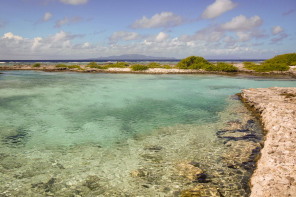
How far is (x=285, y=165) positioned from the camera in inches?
207

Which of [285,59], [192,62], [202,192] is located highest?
[285,59]

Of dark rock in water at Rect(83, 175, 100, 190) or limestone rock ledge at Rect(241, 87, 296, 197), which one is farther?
dark rock in water at Rect(83, 175, 100, 190)

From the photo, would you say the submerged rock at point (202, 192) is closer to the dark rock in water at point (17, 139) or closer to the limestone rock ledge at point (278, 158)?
the limestone rock ledge at point (278, 158)

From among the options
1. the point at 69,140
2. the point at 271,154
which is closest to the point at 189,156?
the point at 271,154

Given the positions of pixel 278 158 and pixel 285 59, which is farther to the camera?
pixel 285 59

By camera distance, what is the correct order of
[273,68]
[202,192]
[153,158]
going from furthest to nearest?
[273,68], [153,158], [202,192]

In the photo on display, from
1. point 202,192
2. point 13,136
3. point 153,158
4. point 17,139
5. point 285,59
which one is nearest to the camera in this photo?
point 202,192

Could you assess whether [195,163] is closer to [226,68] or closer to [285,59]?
[226,68]

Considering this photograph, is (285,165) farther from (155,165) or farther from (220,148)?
(155,165)

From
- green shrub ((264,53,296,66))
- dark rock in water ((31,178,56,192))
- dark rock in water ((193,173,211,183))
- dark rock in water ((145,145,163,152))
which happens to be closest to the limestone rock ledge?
dark rock in water ((193,173,211,183))

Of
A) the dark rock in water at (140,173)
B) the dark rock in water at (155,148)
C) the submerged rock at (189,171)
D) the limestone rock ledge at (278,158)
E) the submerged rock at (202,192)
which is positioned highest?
the limestone rock ledge at (278,158)

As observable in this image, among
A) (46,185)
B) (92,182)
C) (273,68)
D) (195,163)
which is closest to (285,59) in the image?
(273,68)

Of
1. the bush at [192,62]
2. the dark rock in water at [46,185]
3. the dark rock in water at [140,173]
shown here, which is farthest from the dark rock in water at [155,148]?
the bush at [192,62]

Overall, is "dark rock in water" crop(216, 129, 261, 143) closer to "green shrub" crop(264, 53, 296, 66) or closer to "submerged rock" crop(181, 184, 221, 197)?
"submerged rock" crop(181, 184, 221, 197)
